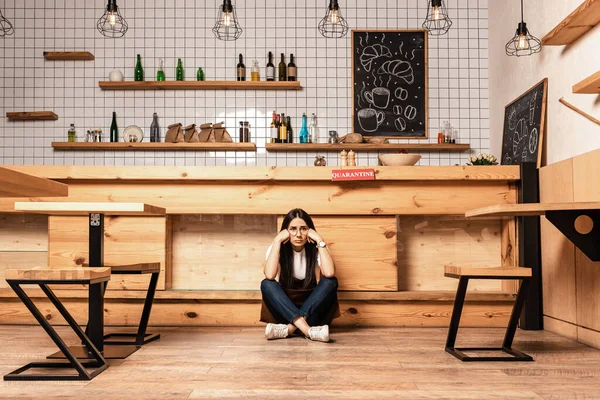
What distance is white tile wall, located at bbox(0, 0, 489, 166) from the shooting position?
17.5 ft

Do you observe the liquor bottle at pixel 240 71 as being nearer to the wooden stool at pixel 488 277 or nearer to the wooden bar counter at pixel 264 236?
the wooden bar counter at pixel 264 236

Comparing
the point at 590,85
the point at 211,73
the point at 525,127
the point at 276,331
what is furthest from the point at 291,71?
the point at 590,85

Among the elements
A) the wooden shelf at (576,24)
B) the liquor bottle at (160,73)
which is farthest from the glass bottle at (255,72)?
the wooden shelf at (576,24)

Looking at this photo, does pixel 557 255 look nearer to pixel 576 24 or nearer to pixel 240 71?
pixel 576 24

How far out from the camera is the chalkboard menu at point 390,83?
17.4 ft


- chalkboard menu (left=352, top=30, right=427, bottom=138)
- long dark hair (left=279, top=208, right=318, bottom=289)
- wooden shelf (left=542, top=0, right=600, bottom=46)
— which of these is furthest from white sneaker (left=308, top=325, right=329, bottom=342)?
chalkboard menu (left=352, top=30, right=427, bottom=138)

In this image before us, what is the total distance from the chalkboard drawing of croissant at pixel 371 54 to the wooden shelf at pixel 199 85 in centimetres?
58

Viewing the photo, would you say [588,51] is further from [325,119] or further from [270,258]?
[325,119]

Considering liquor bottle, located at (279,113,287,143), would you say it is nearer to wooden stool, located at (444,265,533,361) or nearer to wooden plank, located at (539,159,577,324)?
wooden plank, located at (539,159,577,324)

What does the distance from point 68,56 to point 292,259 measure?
117 inches

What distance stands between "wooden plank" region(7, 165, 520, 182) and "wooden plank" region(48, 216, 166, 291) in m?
0.27

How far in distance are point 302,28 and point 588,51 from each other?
2657 millimetres

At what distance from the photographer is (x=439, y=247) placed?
3896 millimetres

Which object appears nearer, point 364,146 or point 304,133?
point 364,146
